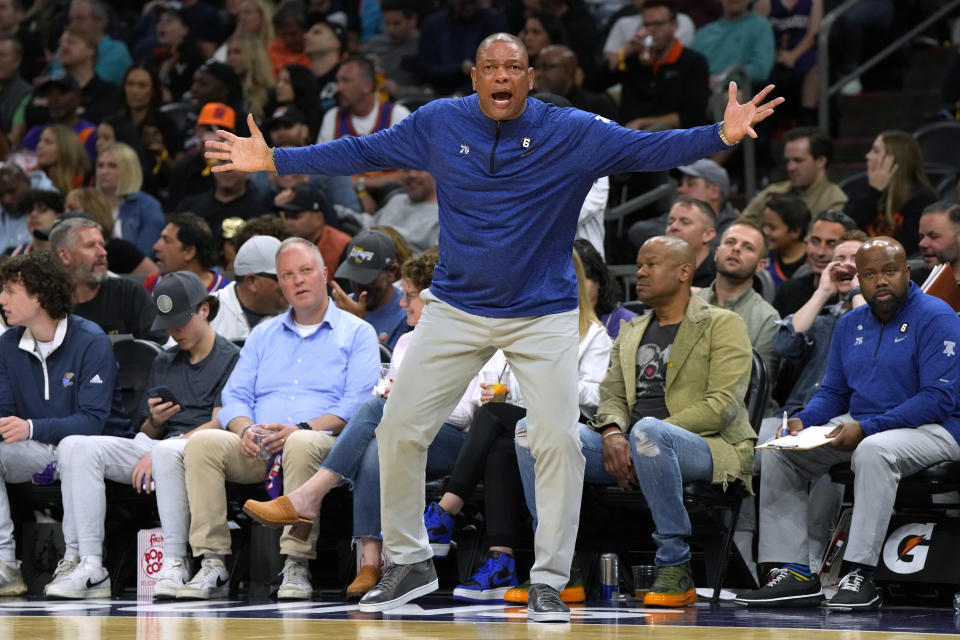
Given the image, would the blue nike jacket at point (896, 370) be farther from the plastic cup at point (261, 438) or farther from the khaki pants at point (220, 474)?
the plastic cup at point (261, 438)

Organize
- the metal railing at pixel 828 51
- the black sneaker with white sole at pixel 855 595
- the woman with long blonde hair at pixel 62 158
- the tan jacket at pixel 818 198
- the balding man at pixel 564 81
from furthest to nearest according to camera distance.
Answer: the woman with long blonde hair at pixel 62 158 → the metal railing at pixel 828 51 → the balding man at pixel 564 81 → the tan jacket at pixel 818 198 → the black sneaker with white sole at pixel 855 595

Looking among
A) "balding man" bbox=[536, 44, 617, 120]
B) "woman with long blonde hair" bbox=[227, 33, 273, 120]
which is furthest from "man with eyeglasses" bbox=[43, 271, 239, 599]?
"woman with long blonde hair" bbox=[227, 33, 273, 120]

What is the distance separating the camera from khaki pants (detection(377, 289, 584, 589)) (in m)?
5.34

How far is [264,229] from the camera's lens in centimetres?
850

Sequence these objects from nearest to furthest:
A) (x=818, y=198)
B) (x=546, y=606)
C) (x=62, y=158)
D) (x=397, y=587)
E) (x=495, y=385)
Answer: (x=546, y=606) < (x=397, y=587) < (x=495, y=385) < (x=818, y=198) < (x=62, y=158)

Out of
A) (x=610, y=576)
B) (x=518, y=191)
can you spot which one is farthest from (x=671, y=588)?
(x=518, y=191)

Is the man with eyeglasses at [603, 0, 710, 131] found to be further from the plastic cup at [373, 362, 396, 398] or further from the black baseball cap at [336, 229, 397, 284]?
the plastic cup at [373, 362, 396, 398]

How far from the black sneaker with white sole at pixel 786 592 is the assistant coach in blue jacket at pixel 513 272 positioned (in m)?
1.07

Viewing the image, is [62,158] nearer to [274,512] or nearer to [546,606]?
[274,512]

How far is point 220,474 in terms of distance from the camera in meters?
6.75

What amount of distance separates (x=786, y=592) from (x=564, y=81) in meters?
4.90

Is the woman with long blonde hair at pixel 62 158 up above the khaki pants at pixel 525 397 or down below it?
above

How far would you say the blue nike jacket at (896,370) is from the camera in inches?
241

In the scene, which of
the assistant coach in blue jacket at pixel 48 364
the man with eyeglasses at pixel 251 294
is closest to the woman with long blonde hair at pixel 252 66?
the man with eyeglasses at pixel 251 294
